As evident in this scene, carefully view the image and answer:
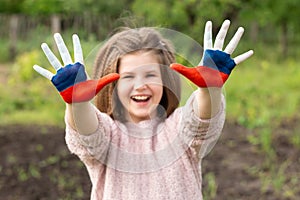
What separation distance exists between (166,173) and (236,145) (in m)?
3.74

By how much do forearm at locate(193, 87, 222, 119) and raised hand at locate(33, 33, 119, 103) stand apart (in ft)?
0.81

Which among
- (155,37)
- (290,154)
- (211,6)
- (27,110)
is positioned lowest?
(27,110)

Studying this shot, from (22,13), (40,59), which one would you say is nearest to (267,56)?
(22,13)

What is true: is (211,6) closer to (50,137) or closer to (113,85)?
(50,137)

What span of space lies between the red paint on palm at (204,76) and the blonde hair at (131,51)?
0.91ft

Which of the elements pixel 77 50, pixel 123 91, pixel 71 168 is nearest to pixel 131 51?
pixel 123 91

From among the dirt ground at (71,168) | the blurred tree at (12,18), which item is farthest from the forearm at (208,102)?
the blurred tree at (12,18)

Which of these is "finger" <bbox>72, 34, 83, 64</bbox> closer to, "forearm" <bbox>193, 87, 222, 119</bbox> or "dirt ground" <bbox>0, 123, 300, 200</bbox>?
"forearm" <bbox>193, 87, 222, 119</bbox>

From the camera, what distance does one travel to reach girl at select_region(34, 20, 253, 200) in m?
1.92

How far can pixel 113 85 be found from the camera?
6.72 feet

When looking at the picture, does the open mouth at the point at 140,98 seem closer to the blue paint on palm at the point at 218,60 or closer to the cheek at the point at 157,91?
the cheek at the point at 157,91

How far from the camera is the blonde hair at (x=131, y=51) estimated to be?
6.73 ft

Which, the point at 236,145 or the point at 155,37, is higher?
the point at 155,37

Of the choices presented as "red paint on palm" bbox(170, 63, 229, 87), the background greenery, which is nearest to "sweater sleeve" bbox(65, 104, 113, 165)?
"red paint on palm" bbox(170, 63, 229, 87)
